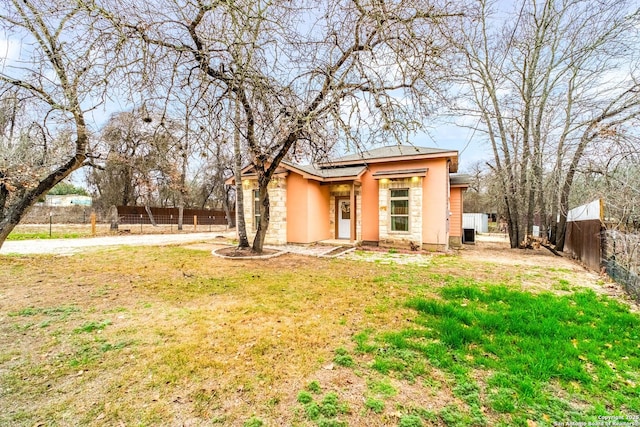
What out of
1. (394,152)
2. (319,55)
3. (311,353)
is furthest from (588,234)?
(311,353)

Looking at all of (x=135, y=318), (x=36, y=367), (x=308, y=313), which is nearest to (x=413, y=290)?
(x=308, y=313)

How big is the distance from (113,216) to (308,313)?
19366mm

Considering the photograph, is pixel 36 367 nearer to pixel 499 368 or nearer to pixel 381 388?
pixel 381 388

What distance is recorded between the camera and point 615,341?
330cm

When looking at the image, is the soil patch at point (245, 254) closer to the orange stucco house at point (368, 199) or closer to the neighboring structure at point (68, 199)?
the orange stucco house at point (368, 199)

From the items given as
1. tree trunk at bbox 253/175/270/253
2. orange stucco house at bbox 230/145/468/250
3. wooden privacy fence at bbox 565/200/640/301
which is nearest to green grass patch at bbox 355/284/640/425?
wooden privacy fence at bbox 565/200/640/301

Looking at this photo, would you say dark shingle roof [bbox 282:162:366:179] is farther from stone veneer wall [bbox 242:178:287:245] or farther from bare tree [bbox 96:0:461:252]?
bare tree [bbox 96:0:461:252]

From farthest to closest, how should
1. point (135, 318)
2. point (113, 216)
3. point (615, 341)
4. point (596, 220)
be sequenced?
point (113, 216) < point (596, 220) < point (135, 318) < point (615, 341)

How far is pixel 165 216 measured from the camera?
25.7m

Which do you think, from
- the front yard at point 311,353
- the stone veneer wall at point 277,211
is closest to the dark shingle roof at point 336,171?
the stone veneer wall at point 277,211

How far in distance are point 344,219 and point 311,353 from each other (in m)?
10.1

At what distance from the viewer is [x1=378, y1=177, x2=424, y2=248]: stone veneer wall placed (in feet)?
35.0

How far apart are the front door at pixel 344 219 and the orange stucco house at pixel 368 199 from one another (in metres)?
0.05

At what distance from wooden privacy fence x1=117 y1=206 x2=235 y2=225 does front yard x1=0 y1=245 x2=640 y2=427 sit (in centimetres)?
1864
